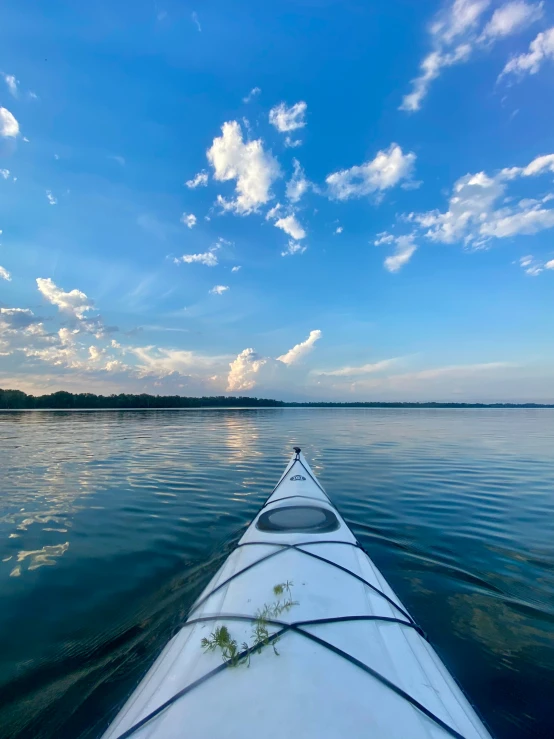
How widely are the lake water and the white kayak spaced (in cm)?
124

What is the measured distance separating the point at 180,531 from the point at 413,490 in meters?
7.73

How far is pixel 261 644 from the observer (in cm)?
297

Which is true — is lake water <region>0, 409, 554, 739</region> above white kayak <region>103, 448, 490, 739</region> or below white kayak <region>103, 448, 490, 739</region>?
below

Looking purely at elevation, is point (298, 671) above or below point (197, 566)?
above

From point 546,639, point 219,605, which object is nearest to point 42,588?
point 219,605

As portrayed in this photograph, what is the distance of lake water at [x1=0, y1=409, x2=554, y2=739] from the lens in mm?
3854

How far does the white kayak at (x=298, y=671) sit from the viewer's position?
7.54 ft

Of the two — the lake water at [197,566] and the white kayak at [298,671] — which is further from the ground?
the white kayak at [298,671]

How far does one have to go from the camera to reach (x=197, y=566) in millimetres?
6660

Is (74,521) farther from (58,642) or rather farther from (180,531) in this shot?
(58,642)

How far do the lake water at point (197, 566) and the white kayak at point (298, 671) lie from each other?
1.24 metres

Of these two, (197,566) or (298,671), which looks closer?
(298,671)

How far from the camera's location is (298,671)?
8.82ft

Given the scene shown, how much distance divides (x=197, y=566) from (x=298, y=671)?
4552 mm
